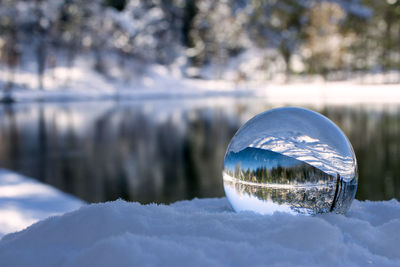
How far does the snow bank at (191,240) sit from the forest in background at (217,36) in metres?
52.8

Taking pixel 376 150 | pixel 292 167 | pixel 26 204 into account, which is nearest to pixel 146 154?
pixel 376 150

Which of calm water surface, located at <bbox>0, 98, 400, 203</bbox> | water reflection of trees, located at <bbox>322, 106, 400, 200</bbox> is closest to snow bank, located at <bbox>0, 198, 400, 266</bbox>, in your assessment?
calm water surface, located at <bbox>0, 98, 400, 203</bbox>

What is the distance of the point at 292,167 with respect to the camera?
347 centimetres

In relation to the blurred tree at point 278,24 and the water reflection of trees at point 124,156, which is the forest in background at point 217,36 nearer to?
the blurred tree at point 278,24

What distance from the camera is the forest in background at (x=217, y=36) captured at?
180 feet

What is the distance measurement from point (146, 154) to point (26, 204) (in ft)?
26.2

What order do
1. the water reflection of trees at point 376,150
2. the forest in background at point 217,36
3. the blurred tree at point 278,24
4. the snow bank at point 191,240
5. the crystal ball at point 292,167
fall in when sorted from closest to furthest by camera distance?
the snow bank at point 191,240 < the crystal ball at point 292,167 < the water reflection of trees at point 376,150 < the forest in background at point 217,36 < the blurred tree at point 278,24

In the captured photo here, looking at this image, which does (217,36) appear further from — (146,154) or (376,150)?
(146,154)

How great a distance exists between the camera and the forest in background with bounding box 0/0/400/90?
2164 inches

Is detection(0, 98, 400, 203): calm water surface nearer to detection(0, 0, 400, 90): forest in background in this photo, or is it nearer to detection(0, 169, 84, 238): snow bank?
detection(0, 169, 84, 238): snow bank

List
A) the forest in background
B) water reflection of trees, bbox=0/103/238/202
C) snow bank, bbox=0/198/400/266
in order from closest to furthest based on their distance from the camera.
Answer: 1. snow bank, bbox=0/198/400/266
2. water reflection of trees, bbox=0/103/238/202
3. the forest in background

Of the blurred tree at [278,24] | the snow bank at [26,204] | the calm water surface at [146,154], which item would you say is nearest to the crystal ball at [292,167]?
the snow bank at [26,204]

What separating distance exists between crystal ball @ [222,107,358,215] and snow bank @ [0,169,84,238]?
2.50m

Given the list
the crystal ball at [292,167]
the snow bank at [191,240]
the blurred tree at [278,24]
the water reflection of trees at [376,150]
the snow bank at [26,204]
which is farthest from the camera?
the blurred tree at [278,24]
